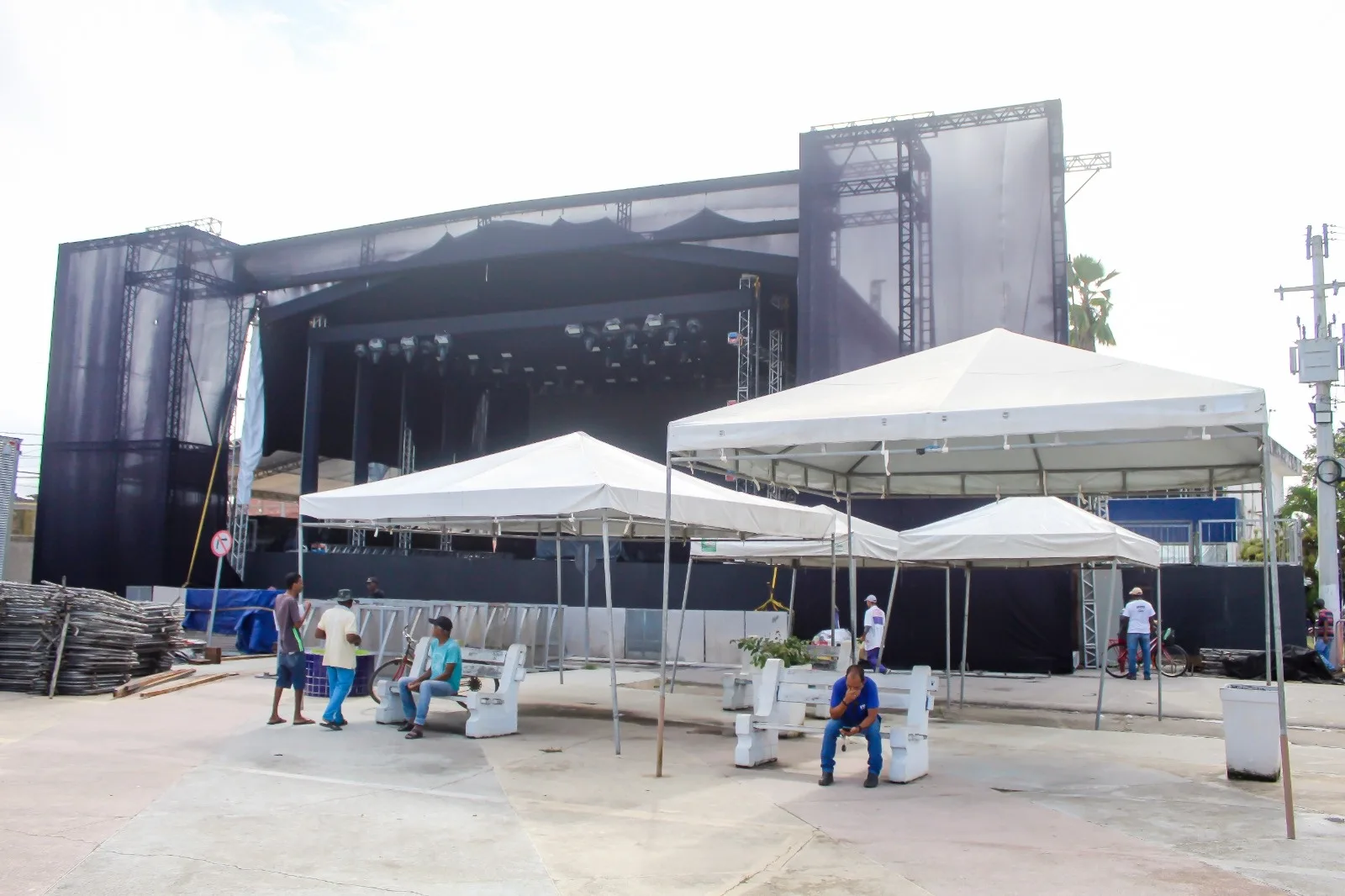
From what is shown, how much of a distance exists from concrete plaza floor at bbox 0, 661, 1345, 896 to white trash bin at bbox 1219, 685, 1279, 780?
0.23 meters

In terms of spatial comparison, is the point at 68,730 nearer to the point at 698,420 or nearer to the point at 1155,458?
the point at 698,420

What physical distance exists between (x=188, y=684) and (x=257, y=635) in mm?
6619

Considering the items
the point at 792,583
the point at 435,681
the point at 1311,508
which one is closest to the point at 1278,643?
the point at 435,681

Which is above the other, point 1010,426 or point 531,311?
point 531,311

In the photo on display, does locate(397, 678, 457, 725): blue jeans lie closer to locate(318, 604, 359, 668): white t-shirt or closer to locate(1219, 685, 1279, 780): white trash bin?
locate(318, 604, 359, 668): white t-shirt

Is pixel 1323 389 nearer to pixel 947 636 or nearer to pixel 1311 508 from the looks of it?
pixel 947 636

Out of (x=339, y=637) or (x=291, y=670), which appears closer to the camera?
(x=339, y=637)

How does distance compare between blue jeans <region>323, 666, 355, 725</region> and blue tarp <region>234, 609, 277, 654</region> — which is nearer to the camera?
blue jeans <region>323, 666, 355, 725</region>

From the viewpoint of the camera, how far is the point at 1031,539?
12.5 meters

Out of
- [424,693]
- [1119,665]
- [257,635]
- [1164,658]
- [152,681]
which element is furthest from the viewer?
[257,635]

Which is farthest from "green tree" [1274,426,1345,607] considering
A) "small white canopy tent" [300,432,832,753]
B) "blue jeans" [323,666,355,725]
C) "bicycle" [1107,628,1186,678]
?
"blue jeans" [323,666,355,725]

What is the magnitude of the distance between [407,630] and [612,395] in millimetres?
18542

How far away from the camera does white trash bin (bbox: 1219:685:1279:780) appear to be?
8.52 meters

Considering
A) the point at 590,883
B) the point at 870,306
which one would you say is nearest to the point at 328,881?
the point at 590,883
